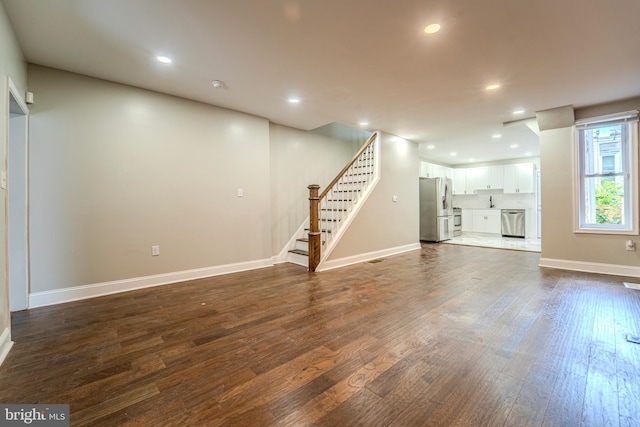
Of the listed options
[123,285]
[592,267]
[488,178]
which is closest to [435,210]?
[488,178]

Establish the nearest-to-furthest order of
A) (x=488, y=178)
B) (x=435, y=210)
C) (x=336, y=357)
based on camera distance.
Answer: (x=336, y=357)
(x=435, y=210)
(x=488, y=178)

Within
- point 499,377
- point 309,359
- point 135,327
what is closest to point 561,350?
point 499,377

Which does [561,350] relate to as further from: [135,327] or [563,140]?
[563,140]

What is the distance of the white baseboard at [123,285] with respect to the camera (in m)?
2.74

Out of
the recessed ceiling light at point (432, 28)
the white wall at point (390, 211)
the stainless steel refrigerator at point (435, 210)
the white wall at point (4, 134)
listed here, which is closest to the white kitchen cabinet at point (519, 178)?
the stainless steel refrigerator at point (435, 210)

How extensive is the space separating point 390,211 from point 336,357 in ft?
13.2

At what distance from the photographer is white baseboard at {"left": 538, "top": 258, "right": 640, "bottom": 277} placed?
3690mm

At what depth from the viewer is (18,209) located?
257 centimetres

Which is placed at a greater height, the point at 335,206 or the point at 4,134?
the point at 4,134

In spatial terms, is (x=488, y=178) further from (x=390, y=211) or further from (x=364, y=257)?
(x=364, y=257)

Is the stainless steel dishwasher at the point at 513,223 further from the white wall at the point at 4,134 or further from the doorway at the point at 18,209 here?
the doorway at the point at 18,209

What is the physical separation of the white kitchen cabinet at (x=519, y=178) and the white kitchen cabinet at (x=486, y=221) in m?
0.74

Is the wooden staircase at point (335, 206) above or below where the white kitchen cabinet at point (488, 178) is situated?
below

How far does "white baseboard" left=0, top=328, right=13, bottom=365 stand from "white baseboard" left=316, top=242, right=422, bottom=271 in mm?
3128
